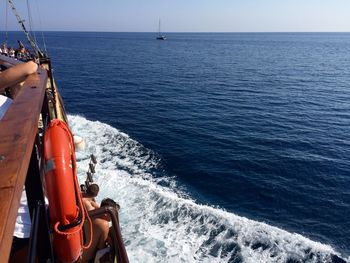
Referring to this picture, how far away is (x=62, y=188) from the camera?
2.95m

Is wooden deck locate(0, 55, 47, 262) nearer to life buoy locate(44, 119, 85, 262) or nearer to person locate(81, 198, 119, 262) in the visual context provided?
life buoy locate(44, 119, 85, 262)

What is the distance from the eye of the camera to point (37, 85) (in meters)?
3.25

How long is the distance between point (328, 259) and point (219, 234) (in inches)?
189

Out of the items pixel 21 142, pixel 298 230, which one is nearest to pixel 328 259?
pixel 298 230

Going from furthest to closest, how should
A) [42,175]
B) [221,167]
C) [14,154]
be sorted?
1. [221,167]
2. [42,175]
3. [14,154]

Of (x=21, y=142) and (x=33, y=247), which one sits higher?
(x=21, y=142)

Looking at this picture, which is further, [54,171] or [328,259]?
[328,259]

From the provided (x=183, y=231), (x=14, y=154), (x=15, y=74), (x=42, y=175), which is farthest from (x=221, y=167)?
(x=14, y=154)

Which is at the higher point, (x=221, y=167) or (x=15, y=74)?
(x=15, y=74)

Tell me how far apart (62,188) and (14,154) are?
1.33 meters

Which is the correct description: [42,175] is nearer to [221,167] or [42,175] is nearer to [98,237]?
[98,237]

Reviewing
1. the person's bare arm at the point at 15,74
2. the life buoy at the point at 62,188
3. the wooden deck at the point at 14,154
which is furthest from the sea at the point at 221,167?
the wooden deck at the point at 14,154

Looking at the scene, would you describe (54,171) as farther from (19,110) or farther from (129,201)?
(129,201)

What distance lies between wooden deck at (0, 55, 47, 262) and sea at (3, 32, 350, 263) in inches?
427
